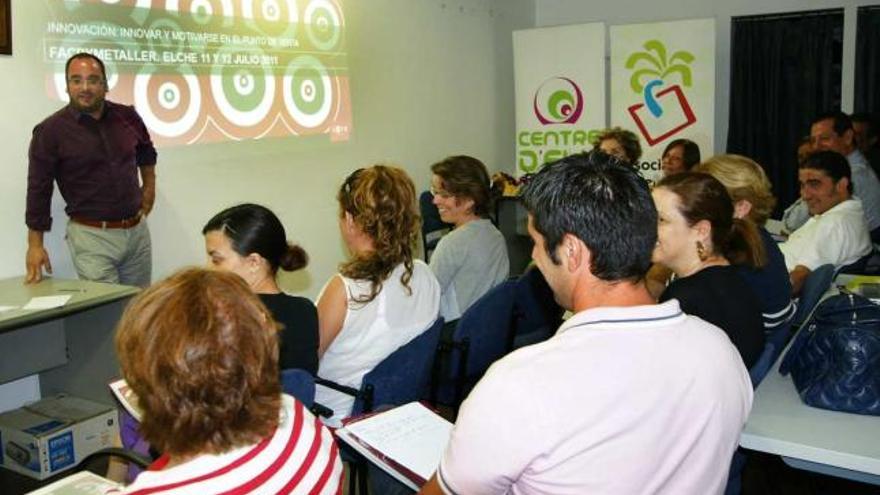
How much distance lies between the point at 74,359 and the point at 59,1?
1580 millimetres

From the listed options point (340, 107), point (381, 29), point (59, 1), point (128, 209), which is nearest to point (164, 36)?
point (59, 1)

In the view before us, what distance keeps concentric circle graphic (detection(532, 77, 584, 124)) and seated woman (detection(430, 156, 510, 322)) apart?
133 inches

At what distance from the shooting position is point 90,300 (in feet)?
9.53

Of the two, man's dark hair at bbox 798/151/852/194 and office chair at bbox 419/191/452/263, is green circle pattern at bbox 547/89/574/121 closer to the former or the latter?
office chair at bbox 419/191/452/263

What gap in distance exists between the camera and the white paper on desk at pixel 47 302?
2787mm

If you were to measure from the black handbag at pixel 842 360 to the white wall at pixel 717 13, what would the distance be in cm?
500

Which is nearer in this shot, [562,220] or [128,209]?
[562,220]

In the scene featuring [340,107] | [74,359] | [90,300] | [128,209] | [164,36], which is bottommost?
[74,359]

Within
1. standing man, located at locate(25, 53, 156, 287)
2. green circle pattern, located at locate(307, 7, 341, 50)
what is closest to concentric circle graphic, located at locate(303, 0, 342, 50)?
green circle pattern, located at locate(307, 7, 341, 50)

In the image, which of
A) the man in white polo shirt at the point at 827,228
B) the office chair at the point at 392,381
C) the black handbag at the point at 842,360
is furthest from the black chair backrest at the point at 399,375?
the man in white polo shirt at the point at 827,228

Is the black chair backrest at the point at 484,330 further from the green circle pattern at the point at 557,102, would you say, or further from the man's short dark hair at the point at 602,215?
the green circle pattern at the point at 557,102

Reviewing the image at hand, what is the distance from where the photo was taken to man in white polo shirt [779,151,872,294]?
3.31 metres

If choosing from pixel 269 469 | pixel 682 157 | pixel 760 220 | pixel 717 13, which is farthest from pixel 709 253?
pixel 717 13

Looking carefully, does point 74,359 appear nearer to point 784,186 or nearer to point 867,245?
point 867,245
